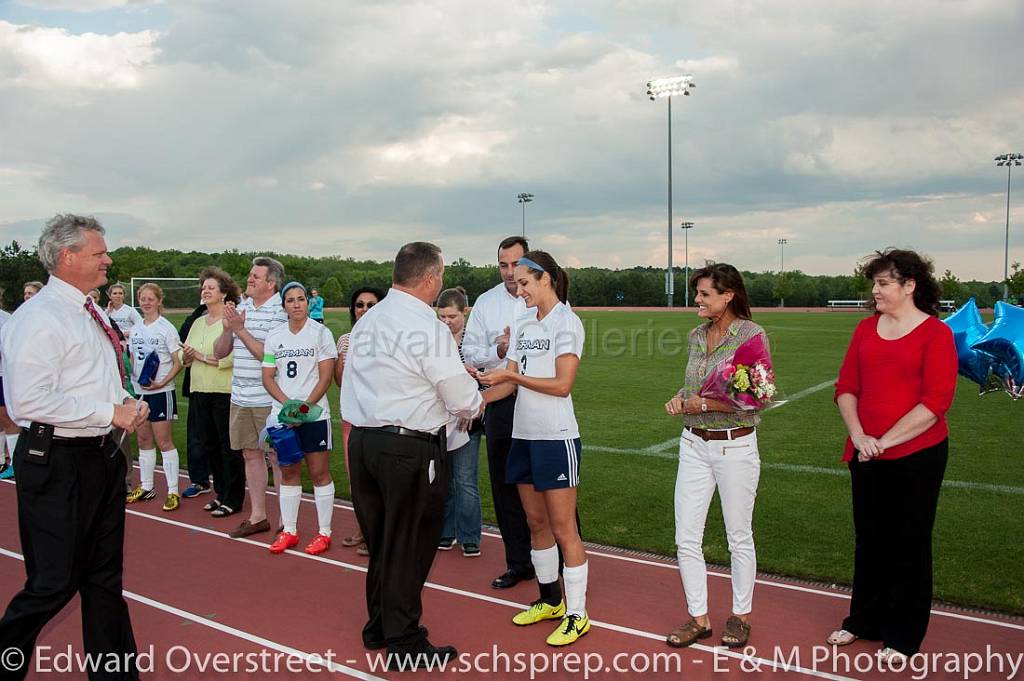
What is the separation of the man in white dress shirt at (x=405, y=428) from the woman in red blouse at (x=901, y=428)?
2065 millimetres

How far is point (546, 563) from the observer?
4.66 metres

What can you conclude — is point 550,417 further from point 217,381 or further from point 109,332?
point 217,381

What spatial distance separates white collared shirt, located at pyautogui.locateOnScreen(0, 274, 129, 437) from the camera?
10.8ft

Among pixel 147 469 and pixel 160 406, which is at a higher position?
pixel 160 406

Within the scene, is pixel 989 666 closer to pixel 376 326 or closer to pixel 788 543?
pixel 788 543

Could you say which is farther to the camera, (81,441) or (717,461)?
(717,461)

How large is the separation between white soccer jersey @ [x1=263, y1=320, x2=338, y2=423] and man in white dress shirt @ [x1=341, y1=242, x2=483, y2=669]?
74.3 inches

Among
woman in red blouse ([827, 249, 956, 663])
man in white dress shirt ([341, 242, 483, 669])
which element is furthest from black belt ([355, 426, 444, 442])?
woman in red blouse ([827, 249, 956, 663])

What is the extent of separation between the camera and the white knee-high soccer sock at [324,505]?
6.15 meters

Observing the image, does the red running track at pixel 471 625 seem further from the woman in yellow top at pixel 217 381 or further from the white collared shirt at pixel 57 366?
the white collared shirt at pixel 57 366

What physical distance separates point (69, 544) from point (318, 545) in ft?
9.25

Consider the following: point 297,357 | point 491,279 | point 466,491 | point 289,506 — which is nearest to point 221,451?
point 289,506

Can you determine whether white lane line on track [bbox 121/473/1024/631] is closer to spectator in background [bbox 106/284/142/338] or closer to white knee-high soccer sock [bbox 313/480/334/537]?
white knee-high soccer sock [bbox 313/480/334/537]

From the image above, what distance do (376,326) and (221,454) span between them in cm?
392
